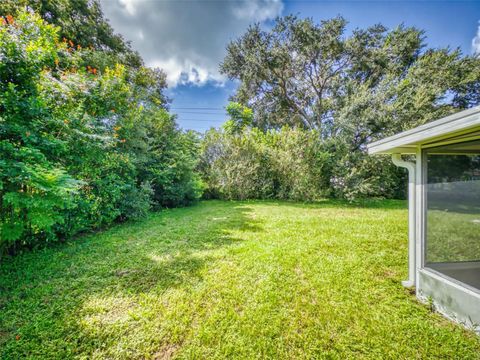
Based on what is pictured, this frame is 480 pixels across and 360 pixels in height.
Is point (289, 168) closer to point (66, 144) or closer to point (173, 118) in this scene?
point (173, 118)

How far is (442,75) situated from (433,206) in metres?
12.4

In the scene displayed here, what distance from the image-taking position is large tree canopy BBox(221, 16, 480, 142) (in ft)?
30.5

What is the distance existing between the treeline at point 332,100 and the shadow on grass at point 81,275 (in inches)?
233

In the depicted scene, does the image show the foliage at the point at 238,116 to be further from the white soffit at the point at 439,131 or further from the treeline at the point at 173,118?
the white soffit at the point at 439,131

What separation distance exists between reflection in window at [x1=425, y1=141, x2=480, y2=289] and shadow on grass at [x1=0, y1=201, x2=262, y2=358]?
10.3 ft

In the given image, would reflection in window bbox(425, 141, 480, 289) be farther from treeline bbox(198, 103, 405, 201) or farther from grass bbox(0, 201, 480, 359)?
treeline bbox(198, 103, 405, 201)

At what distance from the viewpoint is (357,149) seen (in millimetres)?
9492

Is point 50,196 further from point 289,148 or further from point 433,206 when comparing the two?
point 289,148

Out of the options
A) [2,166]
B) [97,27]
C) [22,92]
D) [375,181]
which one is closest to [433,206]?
[2,166]

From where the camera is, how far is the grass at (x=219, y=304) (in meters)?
1.70

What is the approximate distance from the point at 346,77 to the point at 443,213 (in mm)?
13435

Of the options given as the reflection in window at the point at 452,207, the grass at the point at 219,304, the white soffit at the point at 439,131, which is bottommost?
the grass at the point at 219,304

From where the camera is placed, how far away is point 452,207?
2654mm

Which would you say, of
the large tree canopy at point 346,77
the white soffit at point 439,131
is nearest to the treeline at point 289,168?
the large tree canopy at point 346,77
